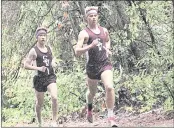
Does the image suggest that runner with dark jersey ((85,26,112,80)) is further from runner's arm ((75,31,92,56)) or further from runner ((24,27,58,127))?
runner ((24,27,58,127))

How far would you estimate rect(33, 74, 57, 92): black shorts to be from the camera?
7168 millimetres

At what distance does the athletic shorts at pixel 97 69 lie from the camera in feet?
22.0

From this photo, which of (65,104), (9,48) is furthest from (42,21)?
(65,104)

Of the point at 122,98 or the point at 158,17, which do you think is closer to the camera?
the point at 158,17

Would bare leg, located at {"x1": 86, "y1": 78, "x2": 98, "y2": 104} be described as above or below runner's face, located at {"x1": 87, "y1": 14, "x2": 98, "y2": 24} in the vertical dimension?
below

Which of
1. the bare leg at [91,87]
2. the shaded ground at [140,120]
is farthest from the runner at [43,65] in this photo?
the shaded ground at [140,120]

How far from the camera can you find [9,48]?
11.3 m

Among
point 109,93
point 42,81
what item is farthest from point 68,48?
point 109,93

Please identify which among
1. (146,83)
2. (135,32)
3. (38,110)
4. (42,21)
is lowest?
(38,110)

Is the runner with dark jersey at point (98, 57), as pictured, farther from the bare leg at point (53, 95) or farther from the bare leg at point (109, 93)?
the bare leg at point (53, 95)

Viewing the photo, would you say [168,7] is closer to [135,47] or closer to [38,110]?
[135,47]

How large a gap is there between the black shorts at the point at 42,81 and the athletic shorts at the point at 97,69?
2.21 ft

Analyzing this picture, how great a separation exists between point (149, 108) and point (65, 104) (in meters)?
2.69

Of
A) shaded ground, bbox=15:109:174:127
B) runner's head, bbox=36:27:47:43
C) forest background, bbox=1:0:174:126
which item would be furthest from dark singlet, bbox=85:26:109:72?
forest background, bbox=1:0:174:126
